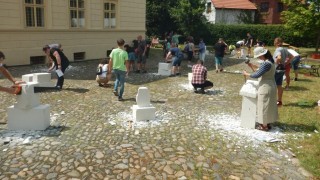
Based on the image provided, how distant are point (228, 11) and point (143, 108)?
40729 millimetres

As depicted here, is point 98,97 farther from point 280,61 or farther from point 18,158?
point 280,61

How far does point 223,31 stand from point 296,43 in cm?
852

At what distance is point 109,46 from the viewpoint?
21219 millimetres

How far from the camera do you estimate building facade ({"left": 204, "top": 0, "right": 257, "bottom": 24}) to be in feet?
148

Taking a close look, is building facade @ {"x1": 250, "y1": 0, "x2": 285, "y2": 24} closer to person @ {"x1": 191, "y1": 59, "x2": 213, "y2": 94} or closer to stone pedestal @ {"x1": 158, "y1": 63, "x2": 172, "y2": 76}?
stone pedestal @ {"x1": 158, "y1": 63, "x2": 172, "y2": 76}

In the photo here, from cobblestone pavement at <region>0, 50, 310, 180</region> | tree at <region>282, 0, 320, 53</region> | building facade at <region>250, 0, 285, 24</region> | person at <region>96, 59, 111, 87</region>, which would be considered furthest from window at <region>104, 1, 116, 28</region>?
building facade at <region>250, 0, 285, 24</region>

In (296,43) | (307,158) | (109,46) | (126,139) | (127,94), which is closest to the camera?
(307,158)

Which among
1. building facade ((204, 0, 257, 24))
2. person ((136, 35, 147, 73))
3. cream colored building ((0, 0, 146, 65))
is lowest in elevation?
person ((136, 35, 147, 73))

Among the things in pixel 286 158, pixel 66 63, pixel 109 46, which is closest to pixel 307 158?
pixel 286 158

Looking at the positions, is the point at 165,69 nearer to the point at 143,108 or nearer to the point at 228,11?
the point at 143,108

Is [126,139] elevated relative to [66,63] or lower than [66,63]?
lower

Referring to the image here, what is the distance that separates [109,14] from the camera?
20.9 meters

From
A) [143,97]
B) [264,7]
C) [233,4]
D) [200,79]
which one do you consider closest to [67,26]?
[200,79]

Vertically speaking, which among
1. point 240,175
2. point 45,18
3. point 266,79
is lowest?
point 240,175
